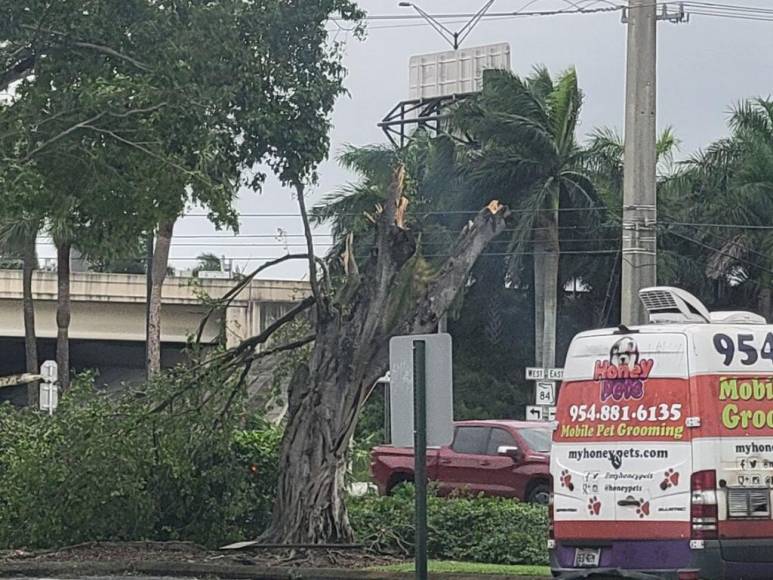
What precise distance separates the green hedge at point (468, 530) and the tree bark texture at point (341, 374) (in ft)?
2.03

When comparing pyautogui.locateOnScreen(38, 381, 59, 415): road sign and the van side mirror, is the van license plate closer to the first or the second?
the van side mirror

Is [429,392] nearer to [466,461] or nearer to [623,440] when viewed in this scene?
[623,440]

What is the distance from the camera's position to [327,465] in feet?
59.0

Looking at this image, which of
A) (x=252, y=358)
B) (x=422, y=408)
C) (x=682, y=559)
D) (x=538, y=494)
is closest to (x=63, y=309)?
(x=538, y=494)

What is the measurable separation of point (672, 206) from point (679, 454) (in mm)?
32626

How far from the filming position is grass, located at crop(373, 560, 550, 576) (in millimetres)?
15469

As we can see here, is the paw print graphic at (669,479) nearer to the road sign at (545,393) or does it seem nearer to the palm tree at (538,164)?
the road sign at (545,393)

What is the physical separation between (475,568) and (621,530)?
4.69m

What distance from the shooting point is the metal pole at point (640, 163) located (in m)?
16.3

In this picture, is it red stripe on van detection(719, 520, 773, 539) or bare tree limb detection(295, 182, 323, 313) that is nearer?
red stripe on van detection(719, 520, 773, 539)

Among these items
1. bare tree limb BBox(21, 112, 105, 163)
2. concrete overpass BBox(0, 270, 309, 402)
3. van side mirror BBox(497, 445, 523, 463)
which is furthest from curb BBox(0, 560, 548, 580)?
concrete overpass BBox(0, 270, 309, 402)

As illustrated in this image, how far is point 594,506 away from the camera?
463 inches

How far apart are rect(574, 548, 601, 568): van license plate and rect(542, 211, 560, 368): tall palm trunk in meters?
29.2

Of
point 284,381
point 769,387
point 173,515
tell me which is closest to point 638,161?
point 769,387
